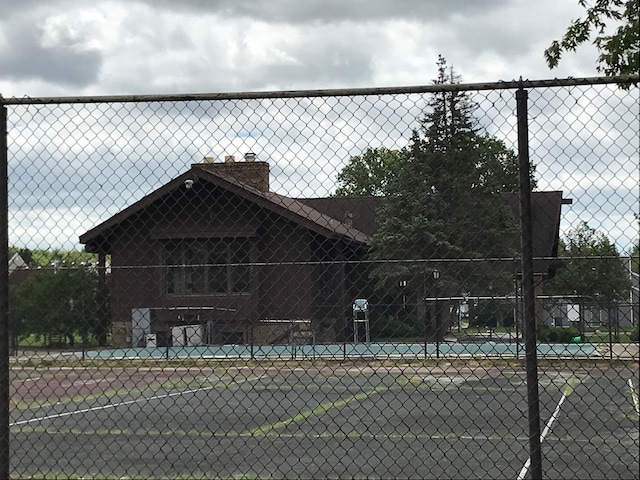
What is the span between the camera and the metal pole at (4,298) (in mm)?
4781

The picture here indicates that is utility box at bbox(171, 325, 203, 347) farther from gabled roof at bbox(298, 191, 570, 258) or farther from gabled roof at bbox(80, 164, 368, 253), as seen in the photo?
gabled roof at bbox(80, 164, 368, 253)

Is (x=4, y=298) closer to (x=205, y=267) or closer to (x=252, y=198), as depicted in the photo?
(x=205, y=267)

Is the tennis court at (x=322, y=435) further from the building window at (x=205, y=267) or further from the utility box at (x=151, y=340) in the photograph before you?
the building window at (x=205, y=267)

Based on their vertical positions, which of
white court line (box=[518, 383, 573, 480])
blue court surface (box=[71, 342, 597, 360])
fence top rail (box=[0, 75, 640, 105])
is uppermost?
Answer: fence top rail (box=[0, 75, 640, 105])

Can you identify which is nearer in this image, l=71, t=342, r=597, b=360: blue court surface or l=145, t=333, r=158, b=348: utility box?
l=145, t=333, r=158, b=348: utility box

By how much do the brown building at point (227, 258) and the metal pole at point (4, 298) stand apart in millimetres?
1497

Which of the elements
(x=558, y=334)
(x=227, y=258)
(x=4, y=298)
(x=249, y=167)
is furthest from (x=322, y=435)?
(x=558, y=334)

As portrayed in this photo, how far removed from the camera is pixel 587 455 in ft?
27.6

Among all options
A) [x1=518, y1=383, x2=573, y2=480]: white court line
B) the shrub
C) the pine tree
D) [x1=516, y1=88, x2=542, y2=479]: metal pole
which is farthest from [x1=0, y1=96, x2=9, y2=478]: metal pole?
the shrub

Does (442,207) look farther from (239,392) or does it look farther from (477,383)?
(239,392)

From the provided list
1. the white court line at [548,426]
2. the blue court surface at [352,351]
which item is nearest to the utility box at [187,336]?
the blue court surface at [352,351]

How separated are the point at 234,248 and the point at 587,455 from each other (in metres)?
4.18

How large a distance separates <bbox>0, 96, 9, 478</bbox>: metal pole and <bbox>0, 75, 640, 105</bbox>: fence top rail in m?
0.25

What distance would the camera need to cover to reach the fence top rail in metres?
4.49
